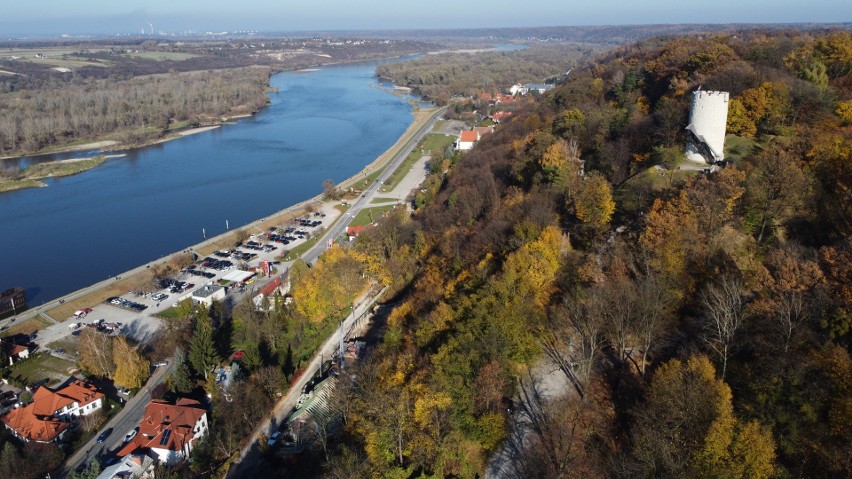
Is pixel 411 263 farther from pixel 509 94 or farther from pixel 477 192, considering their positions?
pixel 509 94

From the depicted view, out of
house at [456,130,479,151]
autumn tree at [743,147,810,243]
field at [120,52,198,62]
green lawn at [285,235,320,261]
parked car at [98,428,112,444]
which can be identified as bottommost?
parked car at [98,428,112,444]

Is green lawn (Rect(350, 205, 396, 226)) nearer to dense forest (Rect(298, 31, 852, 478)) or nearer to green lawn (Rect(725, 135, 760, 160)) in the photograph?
dense forest (Rect(298, 31, 852, 478))

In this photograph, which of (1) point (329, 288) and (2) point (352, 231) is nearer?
(1) point (329, 288)

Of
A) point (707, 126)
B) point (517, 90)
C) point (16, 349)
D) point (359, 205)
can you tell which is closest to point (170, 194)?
point (359, 205)

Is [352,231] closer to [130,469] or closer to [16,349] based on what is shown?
[16,349]

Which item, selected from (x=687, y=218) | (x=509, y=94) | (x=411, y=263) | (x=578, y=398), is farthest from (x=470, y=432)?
(x=509, y=94)

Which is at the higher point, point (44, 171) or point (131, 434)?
point (44, 171)

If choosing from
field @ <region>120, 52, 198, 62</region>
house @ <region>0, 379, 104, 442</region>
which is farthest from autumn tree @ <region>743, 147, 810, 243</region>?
field @ <region>120, 52, 198, 62</region>
